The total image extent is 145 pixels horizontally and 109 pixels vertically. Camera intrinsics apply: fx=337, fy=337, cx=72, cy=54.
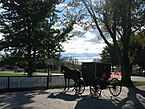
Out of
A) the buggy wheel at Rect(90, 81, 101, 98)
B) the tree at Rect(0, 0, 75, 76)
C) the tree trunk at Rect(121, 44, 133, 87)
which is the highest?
the tree at Rect(0, 0, 75, 76)

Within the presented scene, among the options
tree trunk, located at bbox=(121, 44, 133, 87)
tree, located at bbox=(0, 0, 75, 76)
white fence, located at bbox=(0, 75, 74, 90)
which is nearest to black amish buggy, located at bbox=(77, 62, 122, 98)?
white fence, located at bbox=(0, 75, 74, 90)

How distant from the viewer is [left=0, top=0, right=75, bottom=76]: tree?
31172 mm

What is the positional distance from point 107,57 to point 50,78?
86.5 metres

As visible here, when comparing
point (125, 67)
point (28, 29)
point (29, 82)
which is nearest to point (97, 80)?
point (29, 82)

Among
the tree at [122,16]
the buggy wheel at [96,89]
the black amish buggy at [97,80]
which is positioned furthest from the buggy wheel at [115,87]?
the tree at [122,16]

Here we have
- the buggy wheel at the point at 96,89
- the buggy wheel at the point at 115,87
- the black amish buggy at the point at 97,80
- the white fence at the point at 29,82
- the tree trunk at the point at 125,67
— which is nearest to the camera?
the buggy wheel at the point at 96,89

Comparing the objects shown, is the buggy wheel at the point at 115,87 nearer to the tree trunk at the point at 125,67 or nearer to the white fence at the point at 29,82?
the white fence at the point at 29,82

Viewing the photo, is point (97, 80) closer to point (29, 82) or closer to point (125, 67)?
point (29, 82)

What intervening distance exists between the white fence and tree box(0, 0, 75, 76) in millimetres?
4110

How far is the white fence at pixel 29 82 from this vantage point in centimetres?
2356

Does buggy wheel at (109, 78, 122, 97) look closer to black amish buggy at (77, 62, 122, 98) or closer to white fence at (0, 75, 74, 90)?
black amish buggy at (77, 62, 122, 98)

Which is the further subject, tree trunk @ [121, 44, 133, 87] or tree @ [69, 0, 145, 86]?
tree trunk @ [121, 44, 133, 87]

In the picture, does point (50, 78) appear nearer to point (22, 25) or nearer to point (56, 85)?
point (56, 85)

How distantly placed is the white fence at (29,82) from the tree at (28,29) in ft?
13.5
